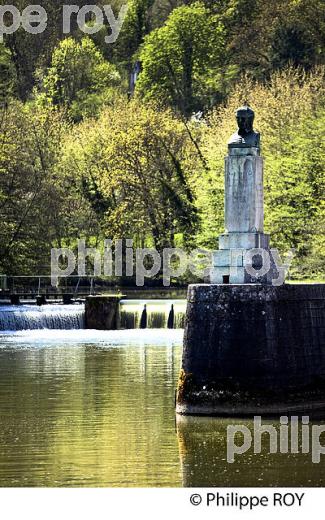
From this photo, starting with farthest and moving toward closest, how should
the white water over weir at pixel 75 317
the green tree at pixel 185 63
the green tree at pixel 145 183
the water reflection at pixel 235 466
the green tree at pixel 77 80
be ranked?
the green tree at pixel 77 80 < the green tree at pixel 185 63 < the green tree at pixel 145 183 < the white water over weir at pixel 75 317 < the water reflection at pixel 235 466

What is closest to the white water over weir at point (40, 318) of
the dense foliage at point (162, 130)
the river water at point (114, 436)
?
the dense foliage at point (162, 130)

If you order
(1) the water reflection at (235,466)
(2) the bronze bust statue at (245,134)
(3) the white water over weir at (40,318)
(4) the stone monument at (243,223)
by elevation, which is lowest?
(1) the water reflection at (235,466)

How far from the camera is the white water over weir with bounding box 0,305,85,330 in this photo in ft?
226

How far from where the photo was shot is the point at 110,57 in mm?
147500

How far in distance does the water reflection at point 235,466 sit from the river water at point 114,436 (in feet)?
0.05

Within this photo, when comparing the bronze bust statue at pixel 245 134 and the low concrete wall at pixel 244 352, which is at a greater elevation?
the bronze bust statue at pixel 245 134

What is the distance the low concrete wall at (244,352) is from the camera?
33.7m

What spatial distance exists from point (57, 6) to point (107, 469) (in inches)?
4472

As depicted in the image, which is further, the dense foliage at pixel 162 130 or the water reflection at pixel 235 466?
the dense foliage at pixel 162 130

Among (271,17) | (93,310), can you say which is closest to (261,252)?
(93,310)

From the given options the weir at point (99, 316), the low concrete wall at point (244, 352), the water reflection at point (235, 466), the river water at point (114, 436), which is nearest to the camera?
the water reflection at point (235, 466)

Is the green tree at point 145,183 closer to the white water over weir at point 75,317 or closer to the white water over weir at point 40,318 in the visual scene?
the white water over weir at point 75,317

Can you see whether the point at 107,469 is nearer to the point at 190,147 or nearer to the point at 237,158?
the point at 237,158

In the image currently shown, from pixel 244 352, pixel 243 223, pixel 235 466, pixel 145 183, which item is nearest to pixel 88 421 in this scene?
pixel 244 352
